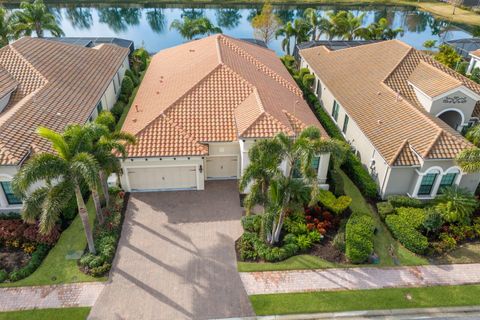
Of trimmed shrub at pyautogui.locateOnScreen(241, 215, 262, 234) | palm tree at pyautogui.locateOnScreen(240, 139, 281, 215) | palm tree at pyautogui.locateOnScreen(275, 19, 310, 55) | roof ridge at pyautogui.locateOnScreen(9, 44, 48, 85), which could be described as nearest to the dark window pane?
roof ridge at pyautogui.locateOnScreen(9, 44, 48, 85)

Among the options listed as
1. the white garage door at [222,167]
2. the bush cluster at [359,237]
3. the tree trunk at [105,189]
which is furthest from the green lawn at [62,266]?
the bush cluster at [359,237]

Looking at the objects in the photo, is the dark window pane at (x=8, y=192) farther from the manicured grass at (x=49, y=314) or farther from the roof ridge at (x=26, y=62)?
the roof ridge at (x=26, y=62)

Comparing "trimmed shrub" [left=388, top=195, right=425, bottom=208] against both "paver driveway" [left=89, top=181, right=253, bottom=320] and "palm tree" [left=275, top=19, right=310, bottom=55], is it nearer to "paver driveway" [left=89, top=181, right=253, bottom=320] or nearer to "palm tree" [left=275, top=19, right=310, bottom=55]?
"paver driveway" [left=89, top=181, right=253, bottom=320]

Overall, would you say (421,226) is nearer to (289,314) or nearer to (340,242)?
(340,242)

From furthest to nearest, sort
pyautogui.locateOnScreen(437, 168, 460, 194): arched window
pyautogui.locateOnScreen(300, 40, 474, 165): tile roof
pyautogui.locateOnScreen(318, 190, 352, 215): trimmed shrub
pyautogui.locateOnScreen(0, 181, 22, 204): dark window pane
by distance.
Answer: pyautogui.locateOnScreen(300, 40, 474, 165): tile roof → pyautogui.locateOnScreen(437, 168, 460, 194): arched window → pyautogui.locateOnScreen(318, 190, 352, 215): trimmed shrub → pyautogui.locateOnScreen(0, 181, 22, 204): dark window pane

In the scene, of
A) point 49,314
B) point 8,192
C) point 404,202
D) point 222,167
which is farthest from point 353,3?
point 49,314
